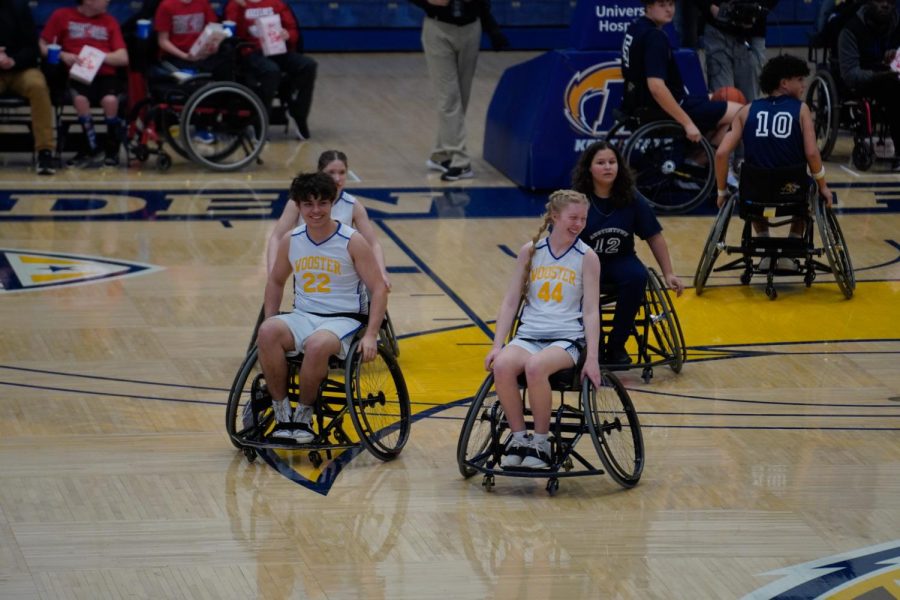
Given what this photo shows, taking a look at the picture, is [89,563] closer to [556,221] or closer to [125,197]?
[556,221]

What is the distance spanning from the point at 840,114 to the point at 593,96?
99.2 inches

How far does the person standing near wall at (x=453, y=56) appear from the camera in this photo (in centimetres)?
1149

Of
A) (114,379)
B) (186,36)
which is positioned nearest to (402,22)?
(186,36)

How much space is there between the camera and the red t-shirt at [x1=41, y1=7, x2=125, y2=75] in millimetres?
11914

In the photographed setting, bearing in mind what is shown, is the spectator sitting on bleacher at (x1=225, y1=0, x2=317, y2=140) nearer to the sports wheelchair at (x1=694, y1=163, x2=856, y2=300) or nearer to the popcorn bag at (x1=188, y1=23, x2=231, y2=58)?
the popcorn bag at (x1=188, y1=23, x2=231, y2=58)

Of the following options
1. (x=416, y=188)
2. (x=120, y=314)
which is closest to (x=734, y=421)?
(x=120, y=314)

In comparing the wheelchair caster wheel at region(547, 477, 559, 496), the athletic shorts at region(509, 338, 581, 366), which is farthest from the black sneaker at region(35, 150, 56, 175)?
the wheelchair caster wheel at region(547, 477, 559, 496)

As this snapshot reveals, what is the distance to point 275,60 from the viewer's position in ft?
42.8

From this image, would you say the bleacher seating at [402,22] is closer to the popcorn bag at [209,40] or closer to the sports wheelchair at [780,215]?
the popcorn bag at [209,40]

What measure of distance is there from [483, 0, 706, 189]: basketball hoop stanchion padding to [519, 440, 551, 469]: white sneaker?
5.70 metres

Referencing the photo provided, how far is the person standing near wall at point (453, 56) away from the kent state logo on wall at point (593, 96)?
67cm

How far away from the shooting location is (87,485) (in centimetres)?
585

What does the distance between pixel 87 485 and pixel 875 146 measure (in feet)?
29.3

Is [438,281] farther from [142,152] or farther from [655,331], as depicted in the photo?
[142,152]
